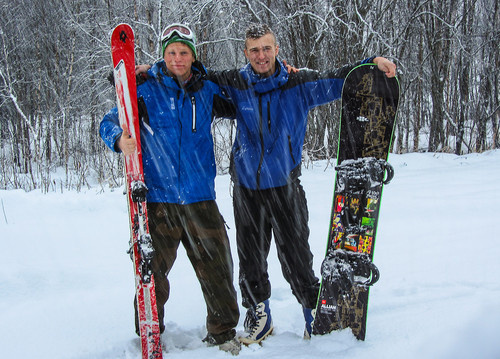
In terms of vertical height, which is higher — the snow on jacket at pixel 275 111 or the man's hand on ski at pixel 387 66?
the man's hand on ski at pixel 387 66

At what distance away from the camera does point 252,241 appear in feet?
Answer: 6.62

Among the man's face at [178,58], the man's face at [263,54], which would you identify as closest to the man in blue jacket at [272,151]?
the man's face at [263,54]

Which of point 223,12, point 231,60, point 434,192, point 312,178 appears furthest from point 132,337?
point 231,60

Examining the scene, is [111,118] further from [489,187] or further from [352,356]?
[489,187]

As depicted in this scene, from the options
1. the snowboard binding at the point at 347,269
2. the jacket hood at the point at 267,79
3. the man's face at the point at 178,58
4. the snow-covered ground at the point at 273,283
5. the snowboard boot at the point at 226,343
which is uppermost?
the man's face at the point at 178,58

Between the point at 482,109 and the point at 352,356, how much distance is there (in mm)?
10942

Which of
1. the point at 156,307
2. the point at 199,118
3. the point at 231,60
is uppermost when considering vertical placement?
the point at 231,60

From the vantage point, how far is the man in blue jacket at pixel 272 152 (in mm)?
1887

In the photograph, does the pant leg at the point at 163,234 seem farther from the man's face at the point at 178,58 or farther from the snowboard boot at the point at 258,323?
the man's face at the point at 178,58

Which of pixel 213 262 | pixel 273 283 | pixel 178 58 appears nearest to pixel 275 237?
pixel 213 262

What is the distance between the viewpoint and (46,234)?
332 centimetres

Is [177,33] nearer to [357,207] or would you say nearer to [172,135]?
[172,135]

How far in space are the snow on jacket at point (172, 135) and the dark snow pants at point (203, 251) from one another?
75mm

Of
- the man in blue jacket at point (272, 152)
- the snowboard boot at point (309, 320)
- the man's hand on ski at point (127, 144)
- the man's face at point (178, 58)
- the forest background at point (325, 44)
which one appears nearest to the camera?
the man's hand on ski at point (127, 144)
